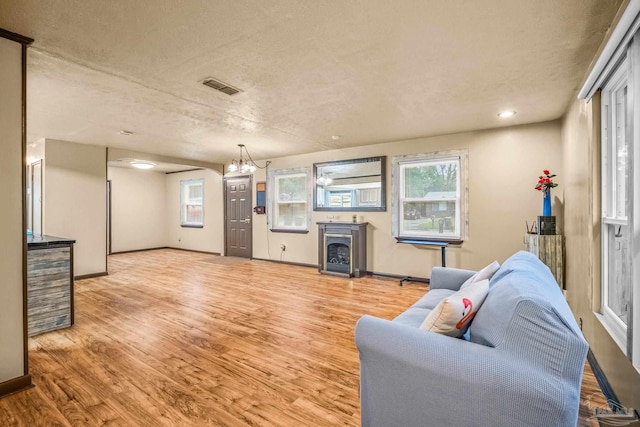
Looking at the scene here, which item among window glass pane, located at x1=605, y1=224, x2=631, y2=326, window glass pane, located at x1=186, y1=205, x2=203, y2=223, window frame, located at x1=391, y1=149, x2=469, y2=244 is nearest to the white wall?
window glass pane, located at x1=186, y1=205, x2=203, y2=223

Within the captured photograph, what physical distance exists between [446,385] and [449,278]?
5.85 ft

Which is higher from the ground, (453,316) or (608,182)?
(608,182)

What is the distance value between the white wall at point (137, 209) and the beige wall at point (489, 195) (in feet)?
23.6

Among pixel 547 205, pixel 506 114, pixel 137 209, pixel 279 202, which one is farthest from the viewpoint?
pixel 137 209

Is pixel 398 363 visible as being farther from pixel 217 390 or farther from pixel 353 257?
pixel 353 257

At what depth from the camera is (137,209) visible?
9.07 meters

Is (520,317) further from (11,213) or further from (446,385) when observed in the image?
(11,213)

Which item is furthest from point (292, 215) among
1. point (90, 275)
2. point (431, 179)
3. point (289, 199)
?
point (90, 275)

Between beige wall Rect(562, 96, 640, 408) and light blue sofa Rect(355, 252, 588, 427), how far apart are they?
0.85 metres

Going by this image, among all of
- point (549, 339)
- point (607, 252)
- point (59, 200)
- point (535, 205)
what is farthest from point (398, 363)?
point (59, 200)

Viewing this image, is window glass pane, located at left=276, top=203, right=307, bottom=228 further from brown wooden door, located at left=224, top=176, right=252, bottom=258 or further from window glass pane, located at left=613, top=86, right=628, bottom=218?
window glass pane, located at left=613, top=86, right=628, bottom=218

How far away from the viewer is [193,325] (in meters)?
3.24

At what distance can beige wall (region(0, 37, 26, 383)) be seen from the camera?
2082 mm

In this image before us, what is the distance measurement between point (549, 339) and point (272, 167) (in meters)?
6.54
